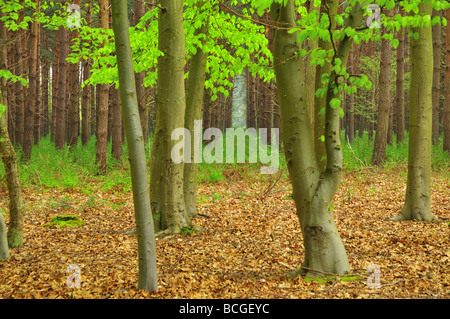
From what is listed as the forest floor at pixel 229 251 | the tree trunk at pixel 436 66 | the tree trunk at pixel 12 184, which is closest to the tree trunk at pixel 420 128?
the forest floor at pixel 229 251

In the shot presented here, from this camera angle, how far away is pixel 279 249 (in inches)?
228

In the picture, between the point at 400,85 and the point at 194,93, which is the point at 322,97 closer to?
the point at 194,93

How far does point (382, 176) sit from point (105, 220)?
882 centimetres

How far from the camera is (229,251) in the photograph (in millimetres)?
5754

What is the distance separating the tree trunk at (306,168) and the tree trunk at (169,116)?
7.48ft

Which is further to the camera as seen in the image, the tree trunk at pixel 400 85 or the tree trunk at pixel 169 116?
the tree trunk at pixel 400 85

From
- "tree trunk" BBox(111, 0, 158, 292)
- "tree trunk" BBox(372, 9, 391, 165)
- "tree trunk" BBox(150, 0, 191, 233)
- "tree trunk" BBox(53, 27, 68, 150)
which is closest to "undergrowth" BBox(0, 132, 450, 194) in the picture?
"tree trunk" BBox(372, 9, 391, 165)

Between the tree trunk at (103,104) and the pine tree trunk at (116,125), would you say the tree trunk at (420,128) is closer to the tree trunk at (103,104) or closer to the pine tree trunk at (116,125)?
the tree trunk at (103,104)

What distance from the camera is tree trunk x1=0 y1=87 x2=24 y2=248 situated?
5.23m

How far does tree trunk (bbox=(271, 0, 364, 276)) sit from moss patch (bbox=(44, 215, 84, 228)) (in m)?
4.82

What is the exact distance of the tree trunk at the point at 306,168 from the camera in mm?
4281

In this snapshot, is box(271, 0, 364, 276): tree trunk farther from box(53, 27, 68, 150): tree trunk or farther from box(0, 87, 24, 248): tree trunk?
box(53, 27, 68, 150): tree trunk
